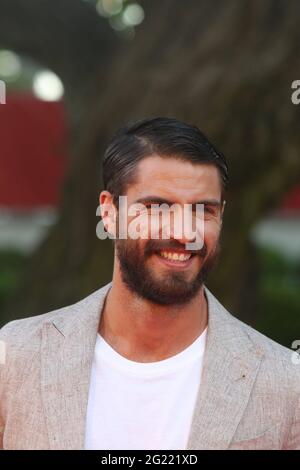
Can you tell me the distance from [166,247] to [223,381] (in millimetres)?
419

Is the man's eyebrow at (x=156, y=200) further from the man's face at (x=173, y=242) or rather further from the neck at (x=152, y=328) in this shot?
the neck at (x=152, y=328)

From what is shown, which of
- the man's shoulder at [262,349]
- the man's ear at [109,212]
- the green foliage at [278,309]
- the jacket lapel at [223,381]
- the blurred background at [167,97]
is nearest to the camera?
the jacket lapel at [223,381]

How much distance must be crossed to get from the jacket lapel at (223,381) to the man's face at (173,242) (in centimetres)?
19

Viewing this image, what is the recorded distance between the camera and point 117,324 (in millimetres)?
2574

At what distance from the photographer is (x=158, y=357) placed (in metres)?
2.49

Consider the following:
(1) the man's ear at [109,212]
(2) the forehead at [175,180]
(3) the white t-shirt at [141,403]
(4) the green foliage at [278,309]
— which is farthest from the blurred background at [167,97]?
(3) the white t-shirt at [141,403]

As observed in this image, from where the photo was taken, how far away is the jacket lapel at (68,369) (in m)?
2.34

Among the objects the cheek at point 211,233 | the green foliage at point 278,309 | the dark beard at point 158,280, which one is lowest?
the green foliage at point 278,309

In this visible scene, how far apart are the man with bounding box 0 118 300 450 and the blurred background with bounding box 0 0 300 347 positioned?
3409mm

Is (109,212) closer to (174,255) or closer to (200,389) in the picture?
(174,255)

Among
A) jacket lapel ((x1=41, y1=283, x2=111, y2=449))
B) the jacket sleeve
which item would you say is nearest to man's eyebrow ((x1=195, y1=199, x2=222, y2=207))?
jacket lapel ((x1=41, y1=283, x2=111, y2=449))

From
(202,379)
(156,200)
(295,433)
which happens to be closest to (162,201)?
(156,200)

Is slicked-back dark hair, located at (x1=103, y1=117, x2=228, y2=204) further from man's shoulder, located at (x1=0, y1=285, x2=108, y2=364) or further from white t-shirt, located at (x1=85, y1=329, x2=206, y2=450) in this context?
white t-shirt, located at (x1=85, y1=329, x2=206, y2=450)

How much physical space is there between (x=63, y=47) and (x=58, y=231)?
197 centimetres
